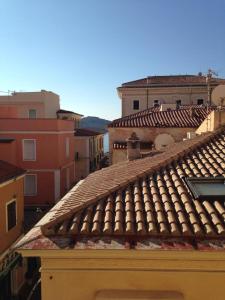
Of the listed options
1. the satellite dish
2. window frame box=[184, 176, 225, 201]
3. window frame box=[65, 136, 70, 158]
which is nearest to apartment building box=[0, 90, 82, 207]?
window frame box=[65, 136, 70, 158]

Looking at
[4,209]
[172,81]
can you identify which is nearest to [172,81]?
[172,81]

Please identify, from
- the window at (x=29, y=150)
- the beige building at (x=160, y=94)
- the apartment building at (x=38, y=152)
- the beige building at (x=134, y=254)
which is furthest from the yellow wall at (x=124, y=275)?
the beige building at (x=160, y=94)

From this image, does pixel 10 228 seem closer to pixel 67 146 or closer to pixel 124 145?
pixel 124 145

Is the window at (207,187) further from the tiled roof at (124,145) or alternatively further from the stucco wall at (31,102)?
the stucco wall at (31,102)

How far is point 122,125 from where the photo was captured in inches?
868

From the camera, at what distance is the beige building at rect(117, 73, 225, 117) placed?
41406mm

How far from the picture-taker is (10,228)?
15.6 metres

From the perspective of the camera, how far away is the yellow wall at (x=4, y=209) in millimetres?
14594

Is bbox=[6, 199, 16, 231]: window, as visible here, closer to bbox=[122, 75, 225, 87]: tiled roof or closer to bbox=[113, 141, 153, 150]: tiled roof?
bbox=[113, 141, 153, 150]: tiled roof


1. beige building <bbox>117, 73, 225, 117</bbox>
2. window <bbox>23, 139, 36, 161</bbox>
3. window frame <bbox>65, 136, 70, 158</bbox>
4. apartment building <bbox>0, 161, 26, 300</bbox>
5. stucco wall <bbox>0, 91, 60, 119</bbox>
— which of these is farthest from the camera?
beige building <bbox>117, 73, 225, 117</bbox>

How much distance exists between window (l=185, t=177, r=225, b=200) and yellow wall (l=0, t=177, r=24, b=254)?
984 cm

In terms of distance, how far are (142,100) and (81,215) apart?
3732 centimetres

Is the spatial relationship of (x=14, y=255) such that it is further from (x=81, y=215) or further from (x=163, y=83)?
(x=163, y=83)

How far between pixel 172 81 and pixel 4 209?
33.1m
